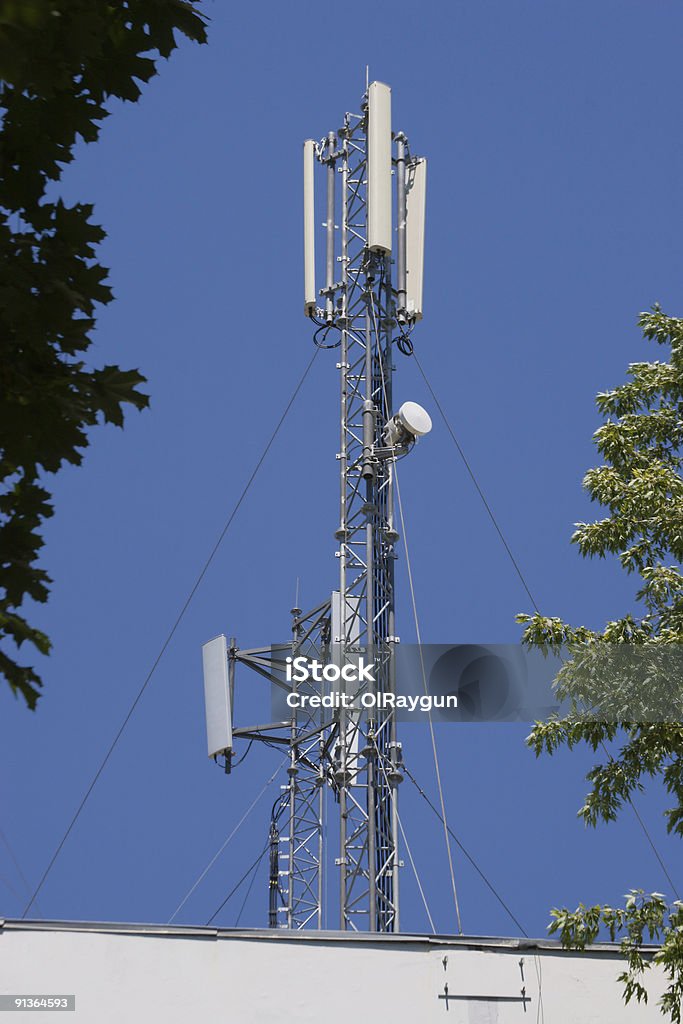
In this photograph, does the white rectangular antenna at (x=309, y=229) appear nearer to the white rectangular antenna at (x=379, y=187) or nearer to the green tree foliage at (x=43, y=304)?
the white rectangular antenna at (x=379, y=187)

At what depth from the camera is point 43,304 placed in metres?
4.11

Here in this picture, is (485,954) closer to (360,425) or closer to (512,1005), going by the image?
(512,1005)

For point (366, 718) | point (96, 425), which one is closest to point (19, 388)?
point (96, 425)

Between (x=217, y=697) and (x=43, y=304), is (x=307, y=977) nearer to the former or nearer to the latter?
(x=217, y=697)

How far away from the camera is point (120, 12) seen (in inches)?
181

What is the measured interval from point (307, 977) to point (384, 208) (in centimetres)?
960

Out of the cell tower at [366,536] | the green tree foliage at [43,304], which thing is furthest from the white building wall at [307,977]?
the green tree foliage at [43,304]

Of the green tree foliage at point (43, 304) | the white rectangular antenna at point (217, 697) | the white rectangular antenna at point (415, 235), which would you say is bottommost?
the green tree foliage at point (43, 304)

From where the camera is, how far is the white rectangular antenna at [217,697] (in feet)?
71.1

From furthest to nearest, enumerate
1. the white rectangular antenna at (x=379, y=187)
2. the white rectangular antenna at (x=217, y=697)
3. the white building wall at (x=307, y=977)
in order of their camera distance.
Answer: the white rectangular antenna at (x=217, y=697) → the white rectangular antenna at (x=379, y=187) → the white building wall at (x=307, y=977)

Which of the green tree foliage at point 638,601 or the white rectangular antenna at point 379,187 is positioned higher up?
the white rectangular antenna at point 379,187

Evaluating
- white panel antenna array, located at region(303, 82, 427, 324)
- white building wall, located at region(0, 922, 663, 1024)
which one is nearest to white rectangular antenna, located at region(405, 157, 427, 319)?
white panel antenna array, located at region(303, 82, 427, 324)

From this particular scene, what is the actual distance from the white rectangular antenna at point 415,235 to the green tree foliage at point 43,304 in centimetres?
1661

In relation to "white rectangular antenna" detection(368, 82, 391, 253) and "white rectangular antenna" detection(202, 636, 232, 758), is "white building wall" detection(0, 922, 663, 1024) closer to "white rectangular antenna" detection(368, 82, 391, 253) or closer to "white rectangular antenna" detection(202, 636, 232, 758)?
"white rectangular antenna" detection(202, 636, 232, 758)
